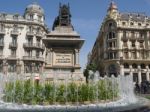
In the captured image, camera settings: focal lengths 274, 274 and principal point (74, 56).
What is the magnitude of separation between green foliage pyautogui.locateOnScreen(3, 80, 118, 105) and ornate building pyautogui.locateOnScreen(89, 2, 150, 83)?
56.7 m

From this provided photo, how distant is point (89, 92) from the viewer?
16.7 meters

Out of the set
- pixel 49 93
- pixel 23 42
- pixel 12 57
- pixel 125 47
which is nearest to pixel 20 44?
pixel 23 42

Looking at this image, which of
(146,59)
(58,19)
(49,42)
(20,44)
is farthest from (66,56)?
(146,59)

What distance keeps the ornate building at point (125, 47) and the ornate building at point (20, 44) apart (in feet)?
59.8

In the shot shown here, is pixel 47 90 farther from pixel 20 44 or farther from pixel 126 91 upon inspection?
pixel 20 44

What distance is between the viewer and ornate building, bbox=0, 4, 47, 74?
2677 inches

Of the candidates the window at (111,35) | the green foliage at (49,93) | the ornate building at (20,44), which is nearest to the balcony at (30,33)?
the ornate building at (20,44)

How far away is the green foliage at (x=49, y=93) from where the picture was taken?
632 inches

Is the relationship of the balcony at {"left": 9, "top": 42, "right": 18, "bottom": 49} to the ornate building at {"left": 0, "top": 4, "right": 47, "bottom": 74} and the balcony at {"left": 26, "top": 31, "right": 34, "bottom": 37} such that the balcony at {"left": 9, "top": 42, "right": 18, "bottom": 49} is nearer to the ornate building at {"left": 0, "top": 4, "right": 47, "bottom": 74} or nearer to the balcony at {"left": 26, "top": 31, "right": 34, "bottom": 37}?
the ornate building at {"left": 0, "top": 4, "right": 47, "bottom": 74}

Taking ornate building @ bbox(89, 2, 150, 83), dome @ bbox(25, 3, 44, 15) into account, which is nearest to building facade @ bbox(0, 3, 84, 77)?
dome @ bbox(25, 3, 44, 15)

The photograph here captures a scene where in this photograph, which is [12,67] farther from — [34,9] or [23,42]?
[34,9]

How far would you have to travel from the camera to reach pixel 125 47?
73.9 m

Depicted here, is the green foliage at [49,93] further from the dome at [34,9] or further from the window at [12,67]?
the dome at [34,9]

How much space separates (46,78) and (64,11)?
686cm
